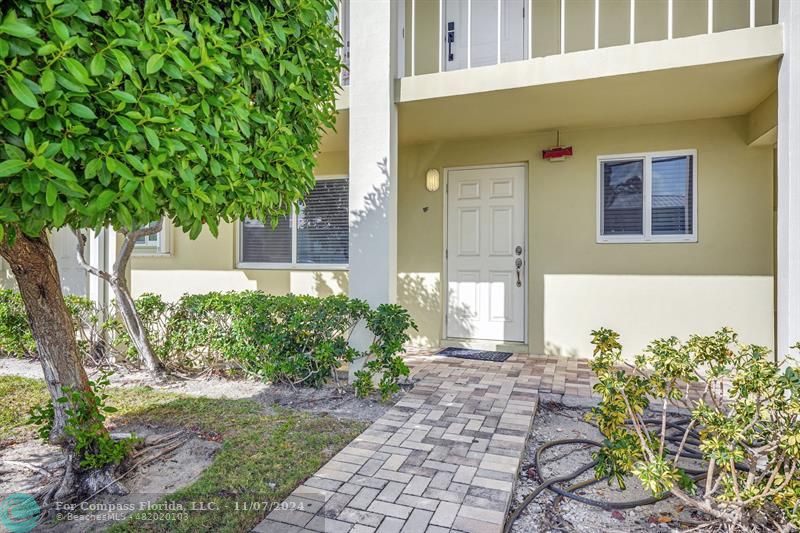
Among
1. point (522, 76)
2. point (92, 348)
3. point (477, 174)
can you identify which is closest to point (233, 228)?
point (92, 348)

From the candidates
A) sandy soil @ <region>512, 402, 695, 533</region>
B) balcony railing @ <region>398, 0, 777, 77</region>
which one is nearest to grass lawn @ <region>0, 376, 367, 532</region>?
sandy soil @ <region>512, 402, 695, 533</region>

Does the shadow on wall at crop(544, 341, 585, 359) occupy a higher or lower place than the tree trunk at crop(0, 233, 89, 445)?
lower

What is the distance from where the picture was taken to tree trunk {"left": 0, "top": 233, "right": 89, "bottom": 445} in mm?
2342

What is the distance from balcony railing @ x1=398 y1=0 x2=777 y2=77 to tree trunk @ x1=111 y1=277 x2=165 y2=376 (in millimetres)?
3545

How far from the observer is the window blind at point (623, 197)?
5203 mm

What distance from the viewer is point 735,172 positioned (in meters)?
4.80

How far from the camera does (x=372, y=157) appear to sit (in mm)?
4164

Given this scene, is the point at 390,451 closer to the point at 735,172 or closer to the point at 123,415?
the point at 123,415

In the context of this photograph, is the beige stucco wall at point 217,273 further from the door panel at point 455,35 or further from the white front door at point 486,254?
the door panel at point 455,35

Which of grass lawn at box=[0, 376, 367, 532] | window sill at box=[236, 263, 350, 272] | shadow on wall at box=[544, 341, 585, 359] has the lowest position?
grass lawn at box=[0, 376, 367, 532]

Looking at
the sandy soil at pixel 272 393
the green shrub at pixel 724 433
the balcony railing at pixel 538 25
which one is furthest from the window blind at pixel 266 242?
the green shrub at pixel 724 433

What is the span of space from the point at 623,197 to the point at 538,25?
237 cm

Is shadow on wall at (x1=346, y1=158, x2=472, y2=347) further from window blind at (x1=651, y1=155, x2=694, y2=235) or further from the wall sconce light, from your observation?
window blind at (x1=651, y1=155, x2=694, y2=235)

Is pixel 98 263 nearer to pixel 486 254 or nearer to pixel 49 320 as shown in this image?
pixel 49 320
